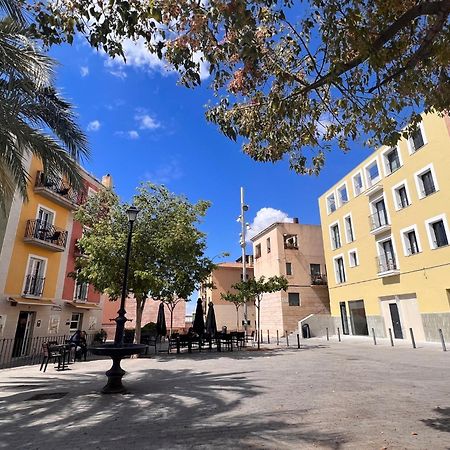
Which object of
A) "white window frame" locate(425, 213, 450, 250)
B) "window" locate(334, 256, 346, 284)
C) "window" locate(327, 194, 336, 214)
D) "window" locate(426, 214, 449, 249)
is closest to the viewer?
"white window frame" locate(425, 213, 450, 250)

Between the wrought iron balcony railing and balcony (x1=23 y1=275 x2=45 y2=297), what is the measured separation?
2.00m

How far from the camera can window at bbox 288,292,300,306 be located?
33312mm

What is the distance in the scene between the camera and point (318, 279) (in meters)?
35.0

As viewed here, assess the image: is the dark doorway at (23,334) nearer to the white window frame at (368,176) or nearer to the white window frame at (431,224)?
the white window frame at (431,224)

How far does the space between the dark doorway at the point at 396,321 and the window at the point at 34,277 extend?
22328 mm

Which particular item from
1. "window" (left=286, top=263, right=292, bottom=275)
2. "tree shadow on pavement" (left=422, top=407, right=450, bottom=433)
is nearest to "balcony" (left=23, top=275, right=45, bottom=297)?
"tree shadow on pavement" (left=422, top=407, right=450, bottom=433)

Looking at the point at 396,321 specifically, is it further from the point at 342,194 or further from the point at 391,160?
the point at 342,194

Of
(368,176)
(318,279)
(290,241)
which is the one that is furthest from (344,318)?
(368,176)

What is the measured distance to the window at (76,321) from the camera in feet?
71.9

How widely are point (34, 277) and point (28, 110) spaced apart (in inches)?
465

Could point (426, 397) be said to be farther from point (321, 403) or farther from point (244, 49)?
point (244, 49)

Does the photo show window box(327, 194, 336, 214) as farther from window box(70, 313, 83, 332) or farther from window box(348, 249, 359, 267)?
window box(70, 313, 83, 332)

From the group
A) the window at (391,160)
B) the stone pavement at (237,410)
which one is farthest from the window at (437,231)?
the stone pavement at (237,410)

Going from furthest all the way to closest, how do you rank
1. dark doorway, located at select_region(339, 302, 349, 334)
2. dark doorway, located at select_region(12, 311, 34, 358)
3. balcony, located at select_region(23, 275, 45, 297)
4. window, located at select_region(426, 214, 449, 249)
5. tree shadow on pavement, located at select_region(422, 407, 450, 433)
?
dark doorway, located at select_region(339, 302, 349, 334) < window, located at select_region(426, 214, 449, 249) < balcony, located at select_region(23, 275, 45, 297) < dark doorway, located at select_region(12, 311, 34, 358) < tree shadow on pavement, located at select_region(422, 407, 450, 433)
